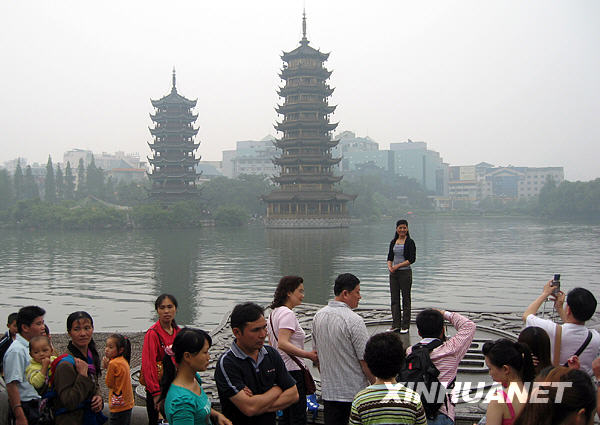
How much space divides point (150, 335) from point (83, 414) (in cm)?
58

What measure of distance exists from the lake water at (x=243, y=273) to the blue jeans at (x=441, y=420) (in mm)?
7605

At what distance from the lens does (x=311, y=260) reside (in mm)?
23328

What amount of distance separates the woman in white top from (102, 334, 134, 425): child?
0.93m

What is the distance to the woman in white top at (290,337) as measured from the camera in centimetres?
344

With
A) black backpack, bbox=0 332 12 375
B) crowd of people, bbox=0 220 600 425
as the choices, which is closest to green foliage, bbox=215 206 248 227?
crowd of people, bbox=0 220 600 425

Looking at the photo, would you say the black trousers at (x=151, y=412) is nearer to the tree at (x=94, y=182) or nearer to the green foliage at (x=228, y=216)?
the green foliage at (x=228, y=216)

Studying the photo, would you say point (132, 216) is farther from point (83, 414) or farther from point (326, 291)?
point (83, 414)

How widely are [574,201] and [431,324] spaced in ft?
226

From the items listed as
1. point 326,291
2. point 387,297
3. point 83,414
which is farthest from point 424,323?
point 326,291

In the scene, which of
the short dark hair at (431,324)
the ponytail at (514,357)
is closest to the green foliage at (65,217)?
the short dark hair at (431,324)

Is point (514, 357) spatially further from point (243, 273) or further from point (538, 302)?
point (243, 273)

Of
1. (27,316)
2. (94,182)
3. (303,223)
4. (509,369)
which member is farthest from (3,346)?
(94,182)

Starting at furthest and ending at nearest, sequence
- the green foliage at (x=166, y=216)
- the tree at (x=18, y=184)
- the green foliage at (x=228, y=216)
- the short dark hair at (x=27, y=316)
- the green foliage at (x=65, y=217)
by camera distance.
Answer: the tree at (x=18, y=184) < the green foliage at (x=228, y=216) < the green foliage at (x=166, y=216) < the green foliage at (x=65, y=217) < the short dark hair at (x=27, y=316)

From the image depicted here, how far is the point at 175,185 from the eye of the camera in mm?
52750
